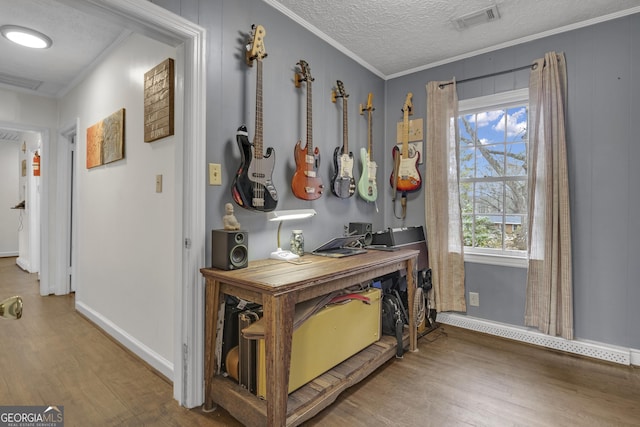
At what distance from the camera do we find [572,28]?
2.46 meters

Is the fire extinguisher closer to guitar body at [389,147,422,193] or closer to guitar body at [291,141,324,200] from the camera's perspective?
guitar body at [291,141,324,200]

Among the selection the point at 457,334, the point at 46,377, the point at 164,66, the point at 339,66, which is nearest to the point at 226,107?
the point at 164,66

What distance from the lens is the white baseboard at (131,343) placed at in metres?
2.08

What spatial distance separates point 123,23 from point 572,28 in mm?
3021

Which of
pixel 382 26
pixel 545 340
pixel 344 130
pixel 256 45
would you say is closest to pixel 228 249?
pixel 256 45

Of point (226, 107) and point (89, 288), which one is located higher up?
point (226, 107)

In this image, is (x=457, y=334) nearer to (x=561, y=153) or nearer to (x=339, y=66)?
(x=561, y=153)

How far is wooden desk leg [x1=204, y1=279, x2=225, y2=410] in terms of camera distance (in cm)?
170

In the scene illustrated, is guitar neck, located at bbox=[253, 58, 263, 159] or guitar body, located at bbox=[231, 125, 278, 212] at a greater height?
guitar neck, located at bbox=[253, 58, 263, 159]

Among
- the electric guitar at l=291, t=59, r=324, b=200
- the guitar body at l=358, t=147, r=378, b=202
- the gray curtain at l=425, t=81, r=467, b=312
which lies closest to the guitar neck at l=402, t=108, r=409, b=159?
the gray curtain at l=425, t=81, r=467, b=312

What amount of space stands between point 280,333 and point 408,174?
2218 mm

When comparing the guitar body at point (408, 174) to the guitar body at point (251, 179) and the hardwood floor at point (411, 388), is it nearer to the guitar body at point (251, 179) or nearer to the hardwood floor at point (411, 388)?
the hardwood floor at point (411, 388)

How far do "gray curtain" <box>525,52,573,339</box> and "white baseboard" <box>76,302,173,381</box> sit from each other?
107 inches

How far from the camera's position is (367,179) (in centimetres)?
303
